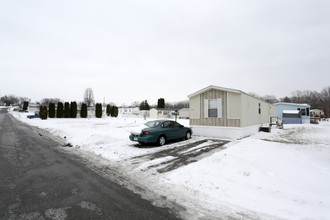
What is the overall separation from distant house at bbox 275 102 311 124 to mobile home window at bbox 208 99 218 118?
18.8 meters

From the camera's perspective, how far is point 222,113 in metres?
12.1

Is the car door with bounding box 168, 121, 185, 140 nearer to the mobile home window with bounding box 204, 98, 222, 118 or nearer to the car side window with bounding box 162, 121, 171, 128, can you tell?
the car side window with bounding box 162, 121, 171, 128

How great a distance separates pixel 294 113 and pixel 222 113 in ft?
64.3

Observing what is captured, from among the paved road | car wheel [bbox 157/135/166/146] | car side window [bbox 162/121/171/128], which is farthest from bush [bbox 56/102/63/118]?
the paved road

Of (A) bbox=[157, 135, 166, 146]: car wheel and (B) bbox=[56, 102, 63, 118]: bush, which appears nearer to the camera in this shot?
(A) bbox=[157, 135, 166, 146]: car wheel

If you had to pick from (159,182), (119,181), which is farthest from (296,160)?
(119,181)

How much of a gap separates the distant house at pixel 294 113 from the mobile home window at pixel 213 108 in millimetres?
18796

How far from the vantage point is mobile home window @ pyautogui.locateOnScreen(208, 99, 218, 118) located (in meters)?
12.5

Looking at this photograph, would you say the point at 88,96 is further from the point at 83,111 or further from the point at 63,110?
the point at 63,110

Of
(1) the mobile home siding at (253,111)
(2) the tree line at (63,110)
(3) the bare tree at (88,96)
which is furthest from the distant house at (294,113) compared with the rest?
(3) the bare tree at (88,96)

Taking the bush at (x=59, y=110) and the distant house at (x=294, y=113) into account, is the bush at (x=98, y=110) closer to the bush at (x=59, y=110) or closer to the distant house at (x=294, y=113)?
the bush at (x=59, y=110)

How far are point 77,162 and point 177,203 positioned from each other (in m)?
4.70

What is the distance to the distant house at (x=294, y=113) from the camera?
961 inches

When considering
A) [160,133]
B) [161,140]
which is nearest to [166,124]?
[160,133]
